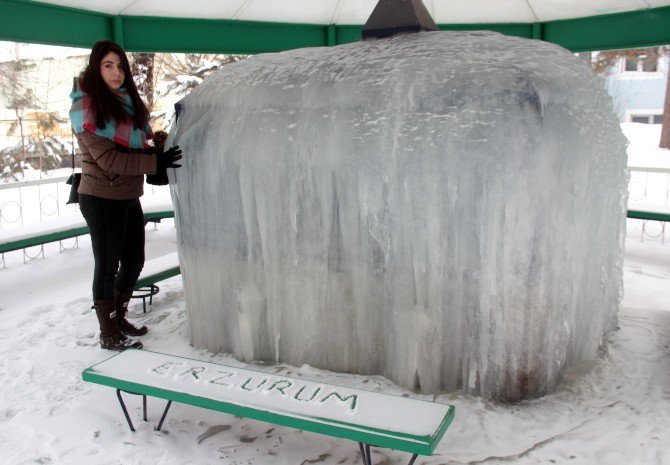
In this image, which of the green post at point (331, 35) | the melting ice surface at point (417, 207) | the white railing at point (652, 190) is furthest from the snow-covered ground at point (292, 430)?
the white railing at point (652, 190)

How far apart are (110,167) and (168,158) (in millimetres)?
303

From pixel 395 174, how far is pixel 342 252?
49 cm

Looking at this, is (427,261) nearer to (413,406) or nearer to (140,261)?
(413,406)

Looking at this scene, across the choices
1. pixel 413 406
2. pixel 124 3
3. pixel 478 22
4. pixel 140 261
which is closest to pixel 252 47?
pixel 124 3

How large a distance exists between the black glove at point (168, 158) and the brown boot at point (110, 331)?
903 millimetres

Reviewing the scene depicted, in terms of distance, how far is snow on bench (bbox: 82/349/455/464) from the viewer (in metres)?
2.00

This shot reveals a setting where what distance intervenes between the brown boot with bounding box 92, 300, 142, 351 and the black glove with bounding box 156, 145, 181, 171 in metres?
0.90

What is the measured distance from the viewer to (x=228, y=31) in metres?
6.27

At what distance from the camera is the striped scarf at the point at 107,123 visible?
300cm

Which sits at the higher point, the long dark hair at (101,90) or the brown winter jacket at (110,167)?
the long dark hair at (101,90)

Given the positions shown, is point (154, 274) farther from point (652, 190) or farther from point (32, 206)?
point (652, 190)

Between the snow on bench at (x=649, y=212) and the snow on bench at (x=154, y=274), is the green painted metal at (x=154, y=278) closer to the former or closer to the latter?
the snow on bench at (x=154, y=274)

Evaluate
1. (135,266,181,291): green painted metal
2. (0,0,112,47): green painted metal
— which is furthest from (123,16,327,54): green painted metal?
(135,266,181,291): green painted metal

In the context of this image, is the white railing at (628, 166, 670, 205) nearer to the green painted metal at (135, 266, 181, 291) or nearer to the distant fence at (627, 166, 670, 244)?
the distant fence at (627, 166, 670, 244)
